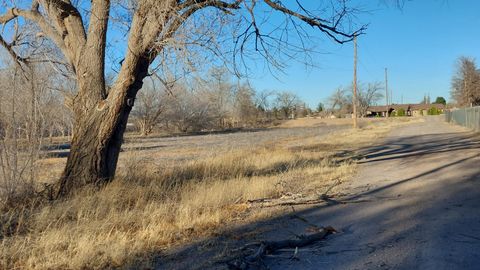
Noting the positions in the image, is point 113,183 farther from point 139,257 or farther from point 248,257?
point 248,257

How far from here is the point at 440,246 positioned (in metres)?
5.23

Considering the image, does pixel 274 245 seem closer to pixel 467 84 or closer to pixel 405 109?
pixel 467 84

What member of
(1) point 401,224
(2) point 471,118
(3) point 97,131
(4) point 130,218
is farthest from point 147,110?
(1) point 401,224

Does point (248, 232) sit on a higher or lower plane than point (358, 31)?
lower

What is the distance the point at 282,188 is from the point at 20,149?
209 inches

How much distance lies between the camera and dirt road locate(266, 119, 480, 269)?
15.8 ft

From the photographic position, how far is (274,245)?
5.39 m

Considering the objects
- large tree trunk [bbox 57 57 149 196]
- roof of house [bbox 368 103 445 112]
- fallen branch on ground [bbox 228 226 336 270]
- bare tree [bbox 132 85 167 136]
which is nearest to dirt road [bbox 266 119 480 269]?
fallen branch on ground [bbox 228 226 336 270]

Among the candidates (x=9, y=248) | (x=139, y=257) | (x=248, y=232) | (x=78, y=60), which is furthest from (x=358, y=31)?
(x=9, y=248)

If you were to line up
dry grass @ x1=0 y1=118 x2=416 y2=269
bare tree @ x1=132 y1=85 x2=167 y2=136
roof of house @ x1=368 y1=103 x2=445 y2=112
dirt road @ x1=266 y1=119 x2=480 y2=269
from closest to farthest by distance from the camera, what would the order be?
1. dirt road @ x1=266 y1=119 x2=480 y2=269
2. dry grass @ x1=0 y1=118 x2=416 y2=269
3. bare tree @ x1=132 y1=85 x2=167 y2=136
4. roof of house @ x1=368 y1=103 x2=445 y2=112

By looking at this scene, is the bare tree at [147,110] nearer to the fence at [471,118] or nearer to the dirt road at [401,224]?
the fence at [471,118]

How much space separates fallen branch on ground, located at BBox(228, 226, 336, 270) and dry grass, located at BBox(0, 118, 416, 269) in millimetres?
1080

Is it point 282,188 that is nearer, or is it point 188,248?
point 188,248

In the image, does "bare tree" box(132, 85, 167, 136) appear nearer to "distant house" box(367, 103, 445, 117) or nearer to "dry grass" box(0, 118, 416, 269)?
"dry grass" box(0, 118, 416, 269)
